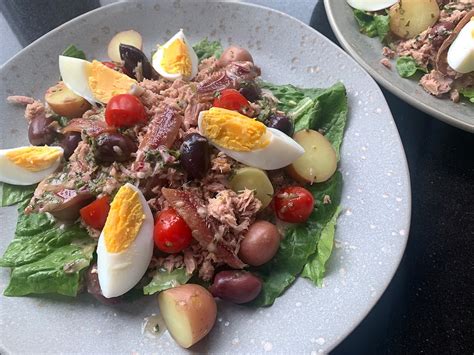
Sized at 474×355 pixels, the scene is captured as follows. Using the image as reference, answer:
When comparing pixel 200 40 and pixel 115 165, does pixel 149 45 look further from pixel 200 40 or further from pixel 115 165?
pixel 115 165

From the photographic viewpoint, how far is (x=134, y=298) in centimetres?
179

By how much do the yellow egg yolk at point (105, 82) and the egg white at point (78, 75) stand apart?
0.03 metres

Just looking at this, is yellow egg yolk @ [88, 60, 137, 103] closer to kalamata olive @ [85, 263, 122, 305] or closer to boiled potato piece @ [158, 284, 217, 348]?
kalamata olive @ [85, 263, 122, 305]

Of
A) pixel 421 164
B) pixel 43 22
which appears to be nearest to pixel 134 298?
pixel 421 164

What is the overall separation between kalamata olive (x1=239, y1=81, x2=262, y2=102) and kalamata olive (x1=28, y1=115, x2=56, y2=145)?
829 mm

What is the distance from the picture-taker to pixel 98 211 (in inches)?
71.7

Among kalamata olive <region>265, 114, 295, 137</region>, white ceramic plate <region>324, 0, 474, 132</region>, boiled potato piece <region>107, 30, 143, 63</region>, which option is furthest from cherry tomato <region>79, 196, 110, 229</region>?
white ceramic plate <region>324, 0, 474, 132</region>

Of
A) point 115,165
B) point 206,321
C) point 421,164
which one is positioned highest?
point 115,165

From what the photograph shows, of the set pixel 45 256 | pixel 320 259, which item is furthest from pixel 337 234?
pixel 45 256

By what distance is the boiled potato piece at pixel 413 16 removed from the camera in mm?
2426

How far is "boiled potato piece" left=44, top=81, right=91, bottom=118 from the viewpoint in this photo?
2158 millimetres

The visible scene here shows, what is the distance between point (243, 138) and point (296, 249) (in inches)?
17.6

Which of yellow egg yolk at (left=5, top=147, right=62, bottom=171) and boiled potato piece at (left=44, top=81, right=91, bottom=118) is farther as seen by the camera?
boiled potato piece at (left=44, top=81, right=91, bottom=118)

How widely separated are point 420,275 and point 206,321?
2.67ft
